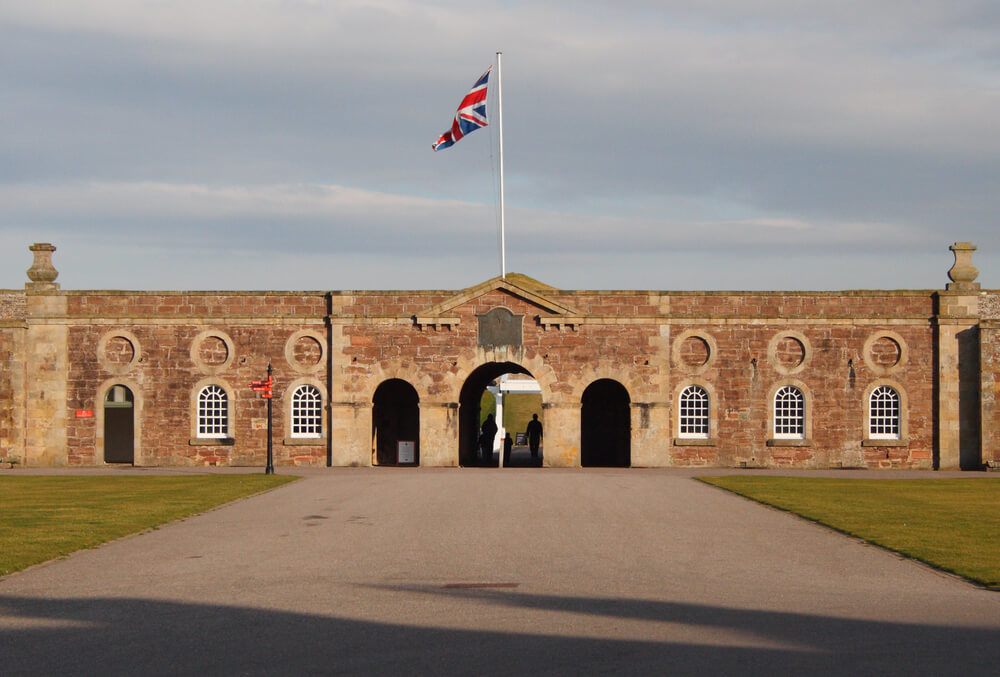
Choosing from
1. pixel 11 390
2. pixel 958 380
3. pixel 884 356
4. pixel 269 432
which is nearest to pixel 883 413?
pixel 884 356

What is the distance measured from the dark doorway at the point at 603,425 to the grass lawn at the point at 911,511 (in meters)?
9.68

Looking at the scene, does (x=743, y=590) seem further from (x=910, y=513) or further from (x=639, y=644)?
(x=910, y=513)

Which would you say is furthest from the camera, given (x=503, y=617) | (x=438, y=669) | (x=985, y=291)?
(x=985, y=291)

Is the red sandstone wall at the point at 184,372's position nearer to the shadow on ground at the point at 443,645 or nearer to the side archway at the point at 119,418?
the side archway at the point at 119,418

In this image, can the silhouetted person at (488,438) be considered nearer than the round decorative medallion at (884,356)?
No

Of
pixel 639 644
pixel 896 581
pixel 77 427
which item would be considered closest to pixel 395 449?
pixel 77 427

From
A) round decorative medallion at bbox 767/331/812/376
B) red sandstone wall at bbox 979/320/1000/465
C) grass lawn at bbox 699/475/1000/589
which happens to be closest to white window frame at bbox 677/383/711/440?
round decorative medallion at bbox 767/331/812/376

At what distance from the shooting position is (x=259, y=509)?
77.3ft

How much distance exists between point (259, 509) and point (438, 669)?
14843mm

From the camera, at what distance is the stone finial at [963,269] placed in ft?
129

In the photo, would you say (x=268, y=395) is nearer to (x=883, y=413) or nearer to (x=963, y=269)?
(x=883, y=413)

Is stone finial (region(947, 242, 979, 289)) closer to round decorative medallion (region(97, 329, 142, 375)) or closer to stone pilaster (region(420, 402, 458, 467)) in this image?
stone pilaster (region(420, 402, 458, 467))

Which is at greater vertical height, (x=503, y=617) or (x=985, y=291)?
(x=985, y=291)

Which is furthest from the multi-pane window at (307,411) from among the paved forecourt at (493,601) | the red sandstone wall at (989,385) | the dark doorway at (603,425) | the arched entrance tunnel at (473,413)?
the red sandstone wall at (989,385)
